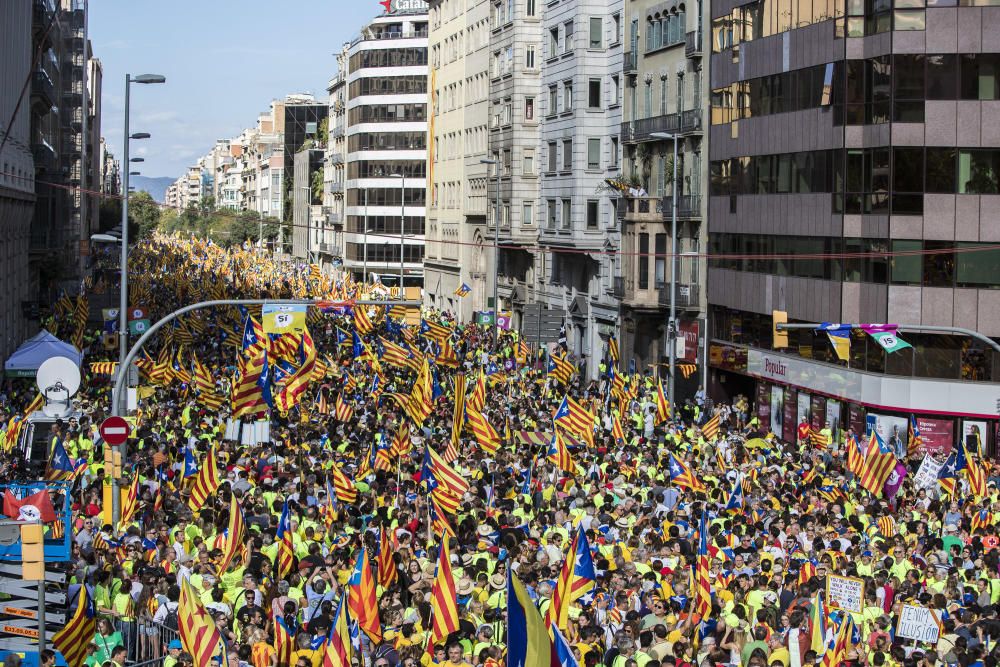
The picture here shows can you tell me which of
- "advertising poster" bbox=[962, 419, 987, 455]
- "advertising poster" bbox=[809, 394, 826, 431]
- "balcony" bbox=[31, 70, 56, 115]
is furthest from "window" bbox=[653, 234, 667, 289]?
"balcony" bbox=[31, 70, 56, 115]

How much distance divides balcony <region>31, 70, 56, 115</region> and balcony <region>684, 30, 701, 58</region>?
26788 mm

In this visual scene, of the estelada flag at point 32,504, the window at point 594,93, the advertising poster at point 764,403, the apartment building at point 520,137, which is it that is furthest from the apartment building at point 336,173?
the estelada flag at point 32,504

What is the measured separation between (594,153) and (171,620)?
150ft

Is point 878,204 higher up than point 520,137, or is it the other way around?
point 520,137

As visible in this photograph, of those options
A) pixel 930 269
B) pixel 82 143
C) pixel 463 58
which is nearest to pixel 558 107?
pixel 463 58

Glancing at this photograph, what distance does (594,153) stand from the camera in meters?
59.7

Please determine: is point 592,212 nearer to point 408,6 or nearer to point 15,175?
point 15,175

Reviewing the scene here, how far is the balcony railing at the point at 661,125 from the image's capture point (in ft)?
161

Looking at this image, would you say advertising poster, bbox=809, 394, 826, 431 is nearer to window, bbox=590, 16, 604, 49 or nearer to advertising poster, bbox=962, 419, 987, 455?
advertising poster, bbox=962, 419, 987, 455

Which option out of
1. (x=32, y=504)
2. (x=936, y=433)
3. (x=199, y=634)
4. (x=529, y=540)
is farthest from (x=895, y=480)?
(x=199, y=634)

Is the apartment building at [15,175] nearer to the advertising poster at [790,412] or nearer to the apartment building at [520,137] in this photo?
the apartment building at [520,137]

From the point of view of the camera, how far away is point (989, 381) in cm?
3597

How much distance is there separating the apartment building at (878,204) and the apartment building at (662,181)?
4.82 metres

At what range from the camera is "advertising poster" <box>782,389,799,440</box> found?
42.0 metres
